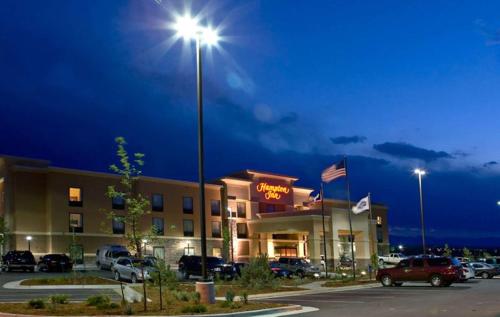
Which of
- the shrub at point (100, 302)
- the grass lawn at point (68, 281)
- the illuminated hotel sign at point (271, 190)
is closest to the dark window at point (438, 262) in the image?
the grass lawn at point (68, 281)

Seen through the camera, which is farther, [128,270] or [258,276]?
[128,270]

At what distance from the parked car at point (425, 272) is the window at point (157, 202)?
3157cm

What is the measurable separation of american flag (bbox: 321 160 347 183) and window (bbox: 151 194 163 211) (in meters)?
22.8

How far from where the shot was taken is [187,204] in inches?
2576

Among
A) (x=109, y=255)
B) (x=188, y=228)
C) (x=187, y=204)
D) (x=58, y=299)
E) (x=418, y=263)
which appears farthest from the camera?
(x=187, y=204)

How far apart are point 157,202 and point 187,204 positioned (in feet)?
13.9

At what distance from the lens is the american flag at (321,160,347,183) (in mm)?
42656

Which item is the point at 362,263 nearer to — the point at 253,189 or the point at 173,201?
the point at 253,189

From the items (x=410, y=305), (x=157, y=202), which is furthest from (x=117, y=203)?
(x=410, y=305)

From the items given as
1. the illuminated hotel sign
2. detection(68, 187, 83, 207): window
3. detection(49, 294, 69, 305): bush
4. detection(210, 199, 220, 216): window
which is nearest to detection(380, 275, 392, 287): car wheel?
detection(49, 294, 69, 305): bush

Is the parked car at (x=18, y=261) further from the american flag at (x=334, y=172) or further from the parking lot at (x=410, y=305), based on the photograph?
the parking lot at (x=410, y=305)

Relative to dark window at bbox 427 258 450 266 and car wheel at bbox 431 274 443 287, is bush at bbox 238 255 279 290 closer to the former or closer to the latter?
car wheel at bbox 431 274 443 287

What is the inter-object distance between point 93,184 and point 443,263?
34956 mm

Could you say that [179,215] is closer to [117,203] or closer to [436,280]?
[117,203]
